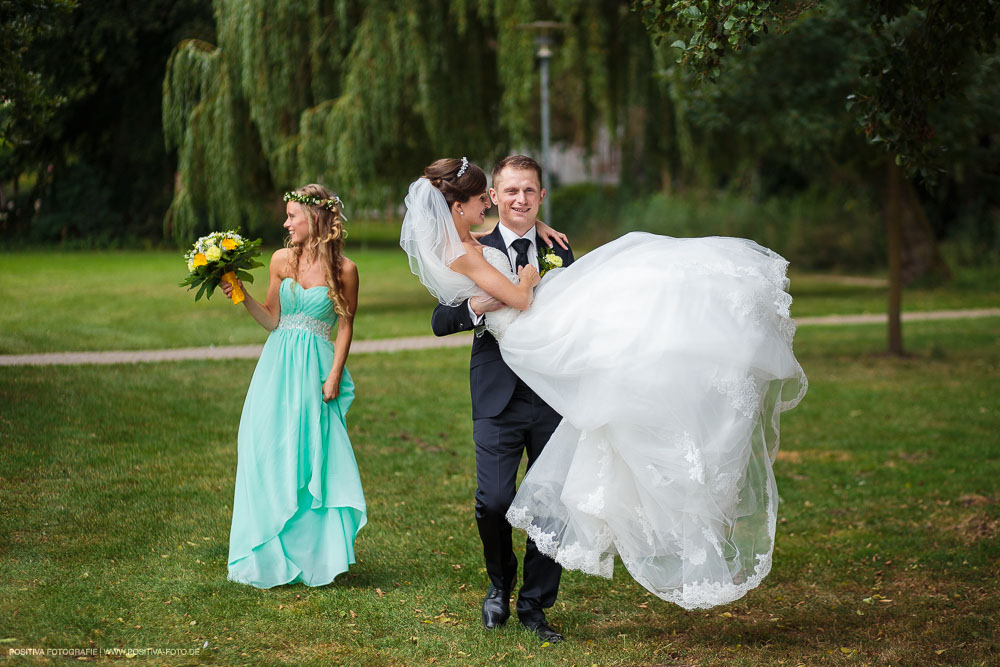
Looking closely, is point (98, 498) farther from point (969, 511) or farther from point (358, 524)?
point (969, 511)

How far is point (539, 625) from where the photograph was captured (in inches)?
191

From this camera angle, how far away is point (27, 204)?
17.4 m

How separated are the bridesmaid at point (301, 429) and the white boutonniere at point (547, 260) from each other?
1.07m

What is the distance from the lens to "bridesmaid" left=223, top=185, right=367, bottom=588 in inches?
213

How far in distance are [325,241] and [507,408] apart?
4.90 ft

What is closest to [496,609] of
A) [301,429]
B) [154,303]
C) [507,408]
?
[507,408]

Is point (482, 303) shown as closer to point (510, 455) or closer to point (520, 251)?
point (520, 251)

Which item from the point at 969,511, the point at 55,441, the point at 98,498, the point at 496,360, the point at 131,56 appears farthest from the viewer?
the point at 131,56

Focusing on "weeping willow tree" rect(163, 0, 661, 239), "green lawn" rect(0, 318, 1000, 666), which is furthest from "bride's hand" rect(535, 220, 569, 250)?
"weeping willow tree" rect(163, 0, 661, 239)

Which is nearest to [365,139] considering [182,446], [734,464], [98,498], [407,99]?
[407,99]

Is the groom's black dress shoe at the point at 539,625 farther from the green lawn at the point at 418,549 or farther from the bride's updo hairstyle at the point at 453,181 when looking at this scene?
the bride's updo hairstyle at the point at 453,181

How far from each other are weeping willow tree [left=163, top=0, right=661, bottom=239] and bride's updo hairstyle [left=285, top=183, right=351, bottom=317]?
411 inches

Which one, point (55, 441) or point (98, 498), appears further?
point (55, 441)

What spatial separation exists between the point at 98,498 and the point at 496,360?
11.7 feet
